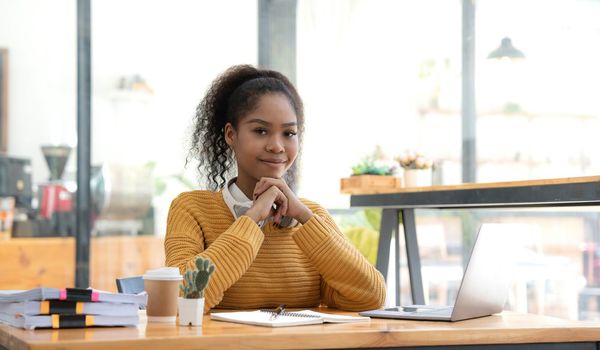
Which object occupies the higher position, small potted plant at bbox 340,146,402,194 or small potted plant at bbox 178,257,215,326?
small potted plant at bbox 340,146,402,194

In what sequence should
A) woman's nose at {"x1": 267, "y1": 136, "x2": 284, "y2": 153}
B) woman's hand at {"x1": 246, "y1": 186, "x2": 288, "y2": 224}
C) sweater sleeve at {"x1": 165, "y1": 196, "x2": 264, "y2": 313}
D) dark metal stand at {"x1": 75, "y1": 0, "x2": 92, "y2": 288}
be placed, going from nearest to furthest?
sweater sleeve at {"x1": 165, "y1": 196, "x2": 264, "y2": 313}, woman's hand at {"x1": 246, "y1": 186, "x2": 288, "y2": 224}, woman's nose at {"x1": 267, "y1": 136, "x2": 284, "y2": 153}, dark metal stand at {"x1": 75, "y1": 0, "x2": 92, "y2": 288}

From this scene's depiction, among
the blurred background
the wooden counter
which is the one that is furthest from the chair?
the blurred background

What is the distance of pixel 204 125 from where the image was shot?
2881 mm

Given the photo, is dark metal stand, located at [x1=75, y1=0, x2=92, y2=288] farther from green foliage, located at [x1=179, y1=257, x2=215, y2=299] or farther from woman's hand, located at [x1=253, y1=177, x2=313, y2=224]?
green foliage, located at [x1=179, y1=257, x2=215, y2=299]

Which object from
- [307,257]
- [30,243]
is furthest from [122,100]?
[307,257]

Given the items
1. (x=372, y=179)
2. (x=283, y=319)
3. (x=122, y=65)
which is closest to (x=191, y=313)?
(x=283, y=319)

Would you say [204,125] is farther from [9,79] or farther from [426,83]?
[426,83]

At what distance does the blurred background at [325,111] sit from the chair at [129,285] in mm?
3529

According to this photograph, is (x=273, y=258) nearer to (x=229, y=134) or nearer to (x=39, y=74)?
(x=229, y=134)

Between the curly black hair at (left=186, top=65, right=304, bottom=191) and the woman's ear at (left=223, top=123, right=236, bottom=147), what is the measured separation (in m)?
0.02

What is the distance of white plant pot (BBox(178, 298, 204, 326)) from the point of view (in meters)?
1.80

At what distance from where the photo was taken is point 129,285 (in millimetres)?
2600

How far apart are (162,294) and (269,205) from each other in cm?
57

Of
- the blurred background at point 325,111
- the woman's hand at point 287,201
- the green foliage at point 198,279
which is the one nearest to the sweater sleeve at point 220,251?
the woman's hand at point 287,201
